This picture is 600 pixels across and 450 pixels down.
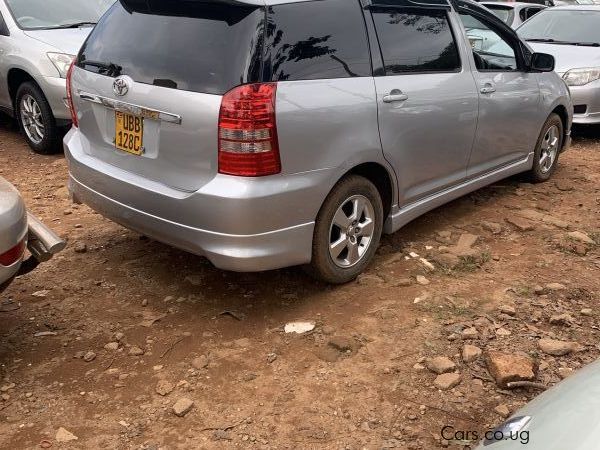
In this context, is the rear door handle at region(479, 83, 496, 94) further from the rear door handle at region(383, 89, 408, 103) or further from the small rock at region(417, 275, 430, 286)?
the small rock at region(417, 275, 430, 286)

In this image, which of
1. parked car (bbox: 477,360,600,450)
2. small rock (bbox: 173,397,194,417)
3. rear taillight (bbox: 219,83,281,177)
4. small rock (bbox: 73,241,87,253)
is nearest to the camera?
parked car (bbox: 477,360,600,450)

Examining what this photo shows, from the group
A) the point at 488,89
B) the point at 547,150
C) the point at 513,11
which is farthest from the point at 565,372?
the point at 513,11

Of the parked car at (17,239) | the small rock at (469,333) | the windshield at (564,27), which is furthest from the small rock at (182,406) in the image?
the windshield at (564,27)

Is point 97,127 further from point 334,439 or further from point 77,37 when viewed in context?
point 77,37

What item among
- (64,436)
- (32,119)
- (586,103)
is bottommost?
(64,436)

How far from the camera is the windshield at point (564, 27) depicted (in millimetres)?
8339

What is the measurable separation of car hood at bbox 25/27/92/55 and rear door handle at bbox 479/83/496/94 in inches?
156

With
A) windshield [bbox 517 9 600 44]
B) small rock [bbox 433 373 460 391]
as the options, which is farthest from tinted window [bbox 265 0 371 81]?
windshield [bbox 517 9 600 44]

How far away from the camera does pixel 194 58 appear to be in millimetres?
3203

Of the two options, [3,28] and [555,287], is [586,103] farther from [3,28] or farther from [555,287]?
[3,28]

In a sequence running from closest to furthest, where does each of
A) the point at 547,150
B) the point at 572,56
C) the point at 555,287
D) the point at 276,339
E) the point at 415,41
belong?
the point at 276,339
the point at 555,287
the point at 415,41
the point at 547,150
the point at 572,56

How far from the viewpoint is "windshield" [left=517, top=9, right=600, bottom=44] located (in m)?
8.34

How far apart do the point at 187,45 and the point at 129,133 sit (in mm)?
587

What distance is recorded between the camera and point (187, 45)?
10.6 feet
